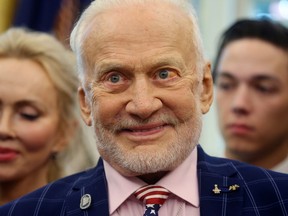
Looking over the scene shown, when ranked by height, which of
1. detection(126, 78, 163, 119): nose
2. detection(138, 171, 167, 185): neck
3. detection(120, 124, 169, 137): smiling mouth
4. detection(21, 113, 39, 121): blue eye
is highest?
detection(21, 113, 39, 121): blue eye

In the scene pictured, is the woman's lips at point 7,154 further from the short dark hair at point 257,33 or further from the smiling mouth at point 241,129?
the short dark hair at point 257,33

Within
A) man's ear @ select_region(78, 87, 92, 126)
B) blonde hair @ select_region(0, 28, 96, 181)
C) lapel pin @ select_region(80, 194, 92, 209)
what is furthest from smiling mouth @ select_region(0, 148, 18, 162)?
lapel pin @ select_region(80, 194, 92, 209)

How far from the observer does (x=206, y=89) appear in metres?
2.31

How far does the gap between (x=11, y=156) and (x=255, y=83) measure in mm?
1117

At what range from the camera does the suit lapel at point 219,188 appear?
2.11 m

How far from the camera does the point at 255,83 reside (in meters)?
3.43

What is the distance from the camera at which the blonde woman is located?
2961 mm

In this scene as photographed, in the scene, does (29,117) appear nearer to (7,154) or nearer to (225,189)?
(7,154)

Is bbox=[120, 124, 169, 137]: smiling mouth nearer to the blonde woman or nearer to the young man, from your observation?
the blonde woman

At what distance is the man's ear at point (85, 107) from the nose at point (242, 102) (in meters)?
1.20

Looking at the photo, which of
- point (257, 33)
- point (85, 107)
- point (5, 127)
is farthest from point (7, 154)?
point (257, 33)

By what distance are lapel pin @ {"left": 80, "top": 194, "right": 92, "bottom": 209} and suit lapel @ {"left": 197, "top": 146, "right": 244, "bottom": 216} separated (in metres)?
0.31

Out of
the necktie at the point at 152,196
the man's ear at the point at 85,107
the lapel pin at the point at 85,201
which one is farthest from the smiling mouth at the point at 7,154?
the necktie at the point at 152,196

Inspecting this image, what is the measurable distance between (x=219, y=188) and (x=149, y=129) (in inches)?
10.1
